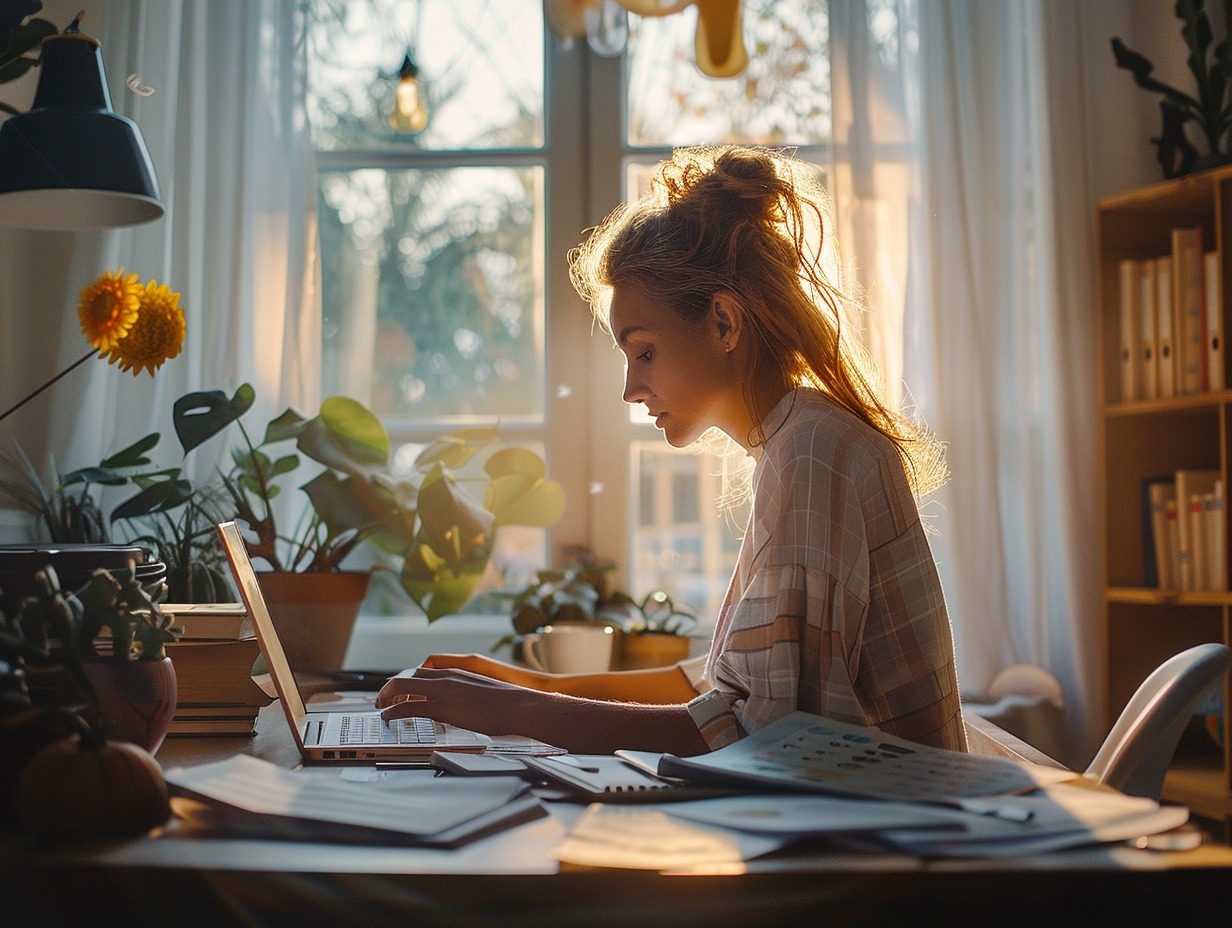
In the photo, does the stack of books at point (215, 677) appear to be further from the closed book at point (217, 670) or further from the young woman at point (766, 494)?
the young woman at point (766, 494)

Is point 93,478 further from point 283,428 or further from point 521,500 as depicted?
point 521,500

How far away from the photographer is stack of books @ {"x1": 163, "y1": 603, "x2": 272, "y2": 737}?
42.1 inches

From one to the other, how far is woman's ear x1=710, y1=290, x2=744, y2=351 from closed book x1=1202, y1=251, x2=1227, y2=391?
1322 millimetres

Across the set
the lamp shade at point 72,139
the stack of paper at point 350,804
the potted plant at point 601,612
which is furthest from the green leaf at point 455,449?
the stack of paper at point 350,804

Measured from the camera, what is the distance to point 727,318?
1.19 m

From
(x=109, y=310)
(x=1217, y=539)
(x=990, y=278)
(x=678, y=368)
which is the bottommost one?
(x=1217, y=539)

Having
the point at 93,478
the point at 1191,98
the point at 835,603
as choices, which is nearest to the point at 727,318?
the point at 835,603

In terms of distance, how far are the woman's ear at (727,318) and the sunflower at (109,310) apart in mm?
818

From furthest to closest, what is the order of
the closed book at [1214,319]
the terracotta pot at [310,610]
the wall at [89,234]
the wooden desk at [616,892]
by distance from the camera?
the closed book at [1214,319], the wall at [89,234], the terracotta pot at [310,610], the wooden desk at [616,892]

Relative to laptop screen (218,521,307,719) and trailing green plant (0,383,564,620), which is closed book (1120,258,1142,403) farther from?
laptop screen (218,521,307,719)

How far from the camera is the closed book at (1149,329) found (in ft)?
6.81

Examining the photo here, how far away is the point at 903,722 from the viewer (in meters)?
0.98

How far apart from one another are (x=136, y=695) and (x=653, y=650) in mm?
1204

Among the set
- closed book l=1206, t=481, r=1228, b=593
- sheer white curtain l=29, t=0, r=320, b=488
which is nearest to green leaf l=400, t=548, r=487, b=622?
sheer white curtain l=29, t=0, r=320, b=488
